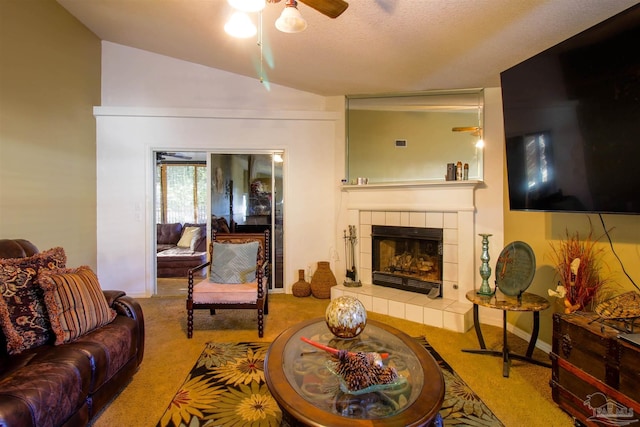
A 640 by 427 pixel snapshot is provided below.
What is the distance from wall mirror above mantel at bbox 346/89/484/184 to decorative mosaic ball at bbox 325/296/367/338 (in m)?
2.35

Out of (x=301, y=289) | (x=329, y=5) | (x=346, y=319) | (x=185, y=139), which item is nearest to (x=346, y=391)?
(x=346, y=319)

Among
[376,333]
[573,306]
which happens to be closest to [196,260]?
[376,333]

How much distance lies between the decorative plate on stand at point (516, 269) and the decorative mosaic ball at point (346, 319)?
133 centimetres

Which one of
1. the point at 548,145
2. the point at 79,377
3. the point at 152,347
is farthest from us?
the point at 152,347

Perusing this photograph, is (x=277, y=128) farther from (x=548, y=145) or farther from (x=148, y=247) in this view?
(x=548, y=145)

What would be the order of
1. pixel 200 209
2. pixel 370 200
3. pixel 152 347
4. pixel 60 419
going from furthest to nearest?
pixel 200 209 < pixel 370 200 < pixel 152 347 < pixel 60 419

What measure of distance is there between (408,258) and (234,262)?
207 centimetres

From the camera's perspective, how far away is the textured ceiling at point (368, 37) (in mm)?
2078

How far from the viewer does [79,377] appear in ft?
4.93

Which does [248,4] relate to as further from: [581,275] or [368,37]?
[581,275]

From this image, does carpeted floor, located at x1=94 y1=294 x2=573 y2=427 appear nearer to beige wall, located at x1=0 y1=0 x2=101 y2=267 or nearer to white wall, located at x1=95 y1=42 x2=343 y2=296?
white wall, located at x1=95 y1=42 x2=343 y2=296

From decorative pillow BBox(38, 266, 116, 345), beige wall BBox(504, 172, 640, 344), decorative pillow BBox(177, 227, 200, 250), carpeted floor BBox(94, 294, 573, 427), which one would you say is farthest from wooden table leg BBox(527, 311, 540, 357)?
decorative pillow BBox(177, 227, 200, 250)

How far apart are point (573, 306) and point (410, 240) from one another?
1.81 m

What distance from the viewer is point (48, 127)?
3.20 metres
